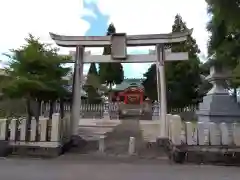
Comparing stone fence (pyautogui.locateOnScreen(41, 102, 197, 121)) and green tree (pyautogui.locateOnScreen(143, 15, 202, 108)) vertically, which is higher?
green tree (pyautogui.locateOnScreen(143, 15, 202, 108))

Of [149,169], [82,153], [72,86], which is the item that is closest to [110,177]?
[149,169]

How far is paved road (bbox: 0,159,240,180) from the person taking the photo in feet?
27.9

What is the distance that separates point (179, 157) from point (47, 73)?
226 inches

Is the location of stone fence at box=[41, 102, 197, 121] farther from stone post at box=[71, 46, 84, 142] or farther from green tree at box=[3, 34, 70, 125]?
green tree at box=[3, 34, 70, 125]

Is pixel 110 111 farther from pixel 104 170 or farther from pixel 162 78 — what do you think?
pixel 104 170

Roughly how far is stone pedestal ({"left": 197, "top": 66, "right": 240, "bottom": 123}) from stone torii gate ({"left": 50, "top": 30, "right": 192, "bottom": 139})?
4.54m

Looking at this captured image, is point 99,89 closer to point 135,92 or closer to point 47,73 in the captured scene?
point 135,92

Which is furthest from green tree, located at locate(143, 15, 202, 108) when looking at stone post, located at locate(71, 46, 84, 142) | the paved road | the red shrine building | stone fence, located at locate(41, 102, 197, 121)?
the paved road

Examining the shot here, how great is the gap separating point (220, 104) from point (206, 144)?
24.6 ft

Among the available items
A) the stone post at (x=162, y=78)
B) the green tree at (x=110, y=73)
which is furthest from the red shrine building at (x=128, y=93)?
the stone post at (x=162, y=78)

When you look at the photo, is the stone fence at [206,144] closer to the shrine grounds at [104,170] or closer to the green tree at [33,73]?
the shrine grounds at [104,170]

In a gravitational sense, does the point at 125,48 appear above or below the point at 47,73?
above

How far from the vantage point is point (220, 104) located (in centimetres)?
1820

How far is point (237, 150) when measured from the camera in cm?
1103
